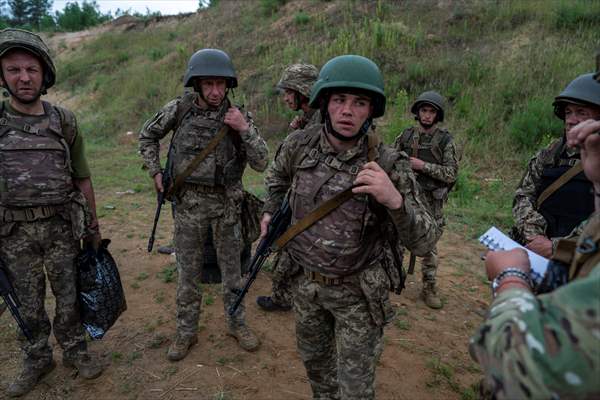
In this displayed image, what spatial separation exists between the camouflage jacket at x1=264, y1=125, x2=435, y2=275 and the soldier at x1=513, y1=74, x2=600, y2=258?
1070mm

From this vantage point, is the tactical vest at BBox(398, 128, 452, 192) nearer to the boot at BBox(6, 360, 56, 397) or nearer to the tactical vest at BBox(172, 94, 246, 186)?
the tactical vest at BBox(172, 94, 246, 186)

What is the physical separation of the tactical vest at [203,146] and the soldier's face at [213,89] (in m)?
0.10

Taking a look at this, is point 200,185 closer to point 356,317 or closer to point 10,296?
point 10,296

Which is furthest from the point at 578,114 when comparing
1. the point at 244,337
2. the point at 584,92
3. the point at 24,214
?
the point at 24,214

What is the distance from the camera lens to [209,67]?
313 cm

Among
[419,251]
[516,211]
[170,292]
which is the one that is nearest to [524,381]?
[419,251]

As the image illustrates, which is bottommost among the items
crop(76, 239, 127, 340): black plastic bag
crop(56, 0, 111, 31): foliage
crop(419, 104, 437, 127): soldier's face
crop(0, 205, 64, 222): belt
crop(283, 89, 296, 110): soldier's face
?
crop(76, 239, 127, 340): black plastic bag

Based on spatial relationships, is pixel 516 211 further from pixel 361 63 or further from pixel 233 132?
pixel 233 132

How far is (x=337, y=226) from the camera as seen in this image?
2.09 meters

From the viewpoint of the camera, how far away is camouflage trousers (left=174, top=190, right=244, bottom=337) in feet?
10.9

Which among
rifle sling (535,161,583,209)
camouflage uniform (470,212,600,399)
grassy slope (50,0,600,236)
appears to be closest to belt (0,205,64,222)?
camouflage uniform (470,212,600,399)

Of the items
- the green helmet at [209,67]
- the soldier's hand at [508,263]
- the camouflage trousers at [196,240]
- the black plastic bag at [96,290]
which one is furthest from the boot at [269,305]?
the soldier's hand at [508,263]

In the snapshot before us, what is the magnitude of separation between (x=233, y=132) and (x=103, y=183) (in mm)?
6574

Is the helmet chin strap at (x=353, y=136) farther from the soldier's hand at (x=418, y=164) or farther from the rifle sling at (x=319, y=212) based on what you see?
the soldier's hand at (x=418, y=164)
